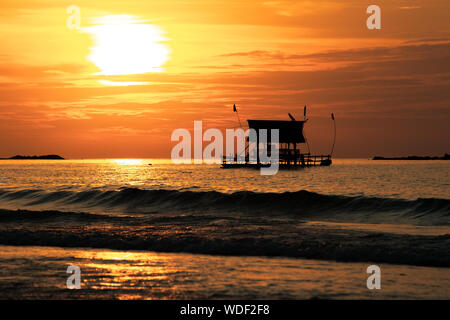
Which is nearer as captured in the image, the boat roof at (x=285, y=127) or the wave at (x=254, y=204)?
the wave at (x=254, y=204)

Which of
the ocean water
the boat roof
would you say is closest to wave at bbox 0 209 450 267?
the ocean water

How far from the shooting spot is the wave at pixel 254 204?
2689cm

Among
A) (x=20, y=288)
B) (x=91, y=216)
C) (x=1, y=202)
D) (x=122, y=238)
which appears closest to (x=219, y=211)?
(x=91, y=216)

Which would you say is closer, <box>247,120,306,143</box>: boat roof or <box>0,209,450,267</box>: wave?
<box>0,209,450,267</box>: wave

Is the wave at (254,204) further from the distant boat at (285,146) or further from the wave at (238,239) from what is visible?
the distant boat at (285,146)

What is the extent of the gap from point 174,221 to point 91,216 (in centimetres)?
490

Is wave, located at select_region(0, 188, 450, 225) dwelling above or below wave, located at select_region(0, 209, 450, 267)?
below

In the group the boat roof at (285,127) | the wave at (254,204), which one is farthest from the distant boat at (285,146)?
the wave at (254,204)

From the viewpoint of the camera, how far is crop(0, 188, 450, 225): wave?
1059 inches

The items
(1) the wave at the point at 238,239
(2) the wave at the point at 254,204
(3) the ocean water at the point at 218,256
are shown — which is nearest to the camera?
(3) the ocean water at the point at 218,256

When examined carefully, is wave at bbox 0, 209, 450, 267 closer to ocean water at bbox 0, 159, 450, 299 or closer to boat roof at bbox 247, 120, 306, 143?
ocean water at bbox 0, 159, 450, 299

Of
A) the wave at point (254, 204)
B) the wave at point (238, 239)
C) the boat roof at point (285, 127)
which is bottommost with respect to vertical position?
the wave at point (254, 204)

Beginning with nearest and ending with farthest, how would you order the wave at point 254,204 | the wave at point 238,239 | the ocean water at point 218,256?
the ocean water at point 218,256 < the wave at point 238,239 < the wave at point 254,204

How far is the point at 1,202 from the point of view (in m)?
38.0
